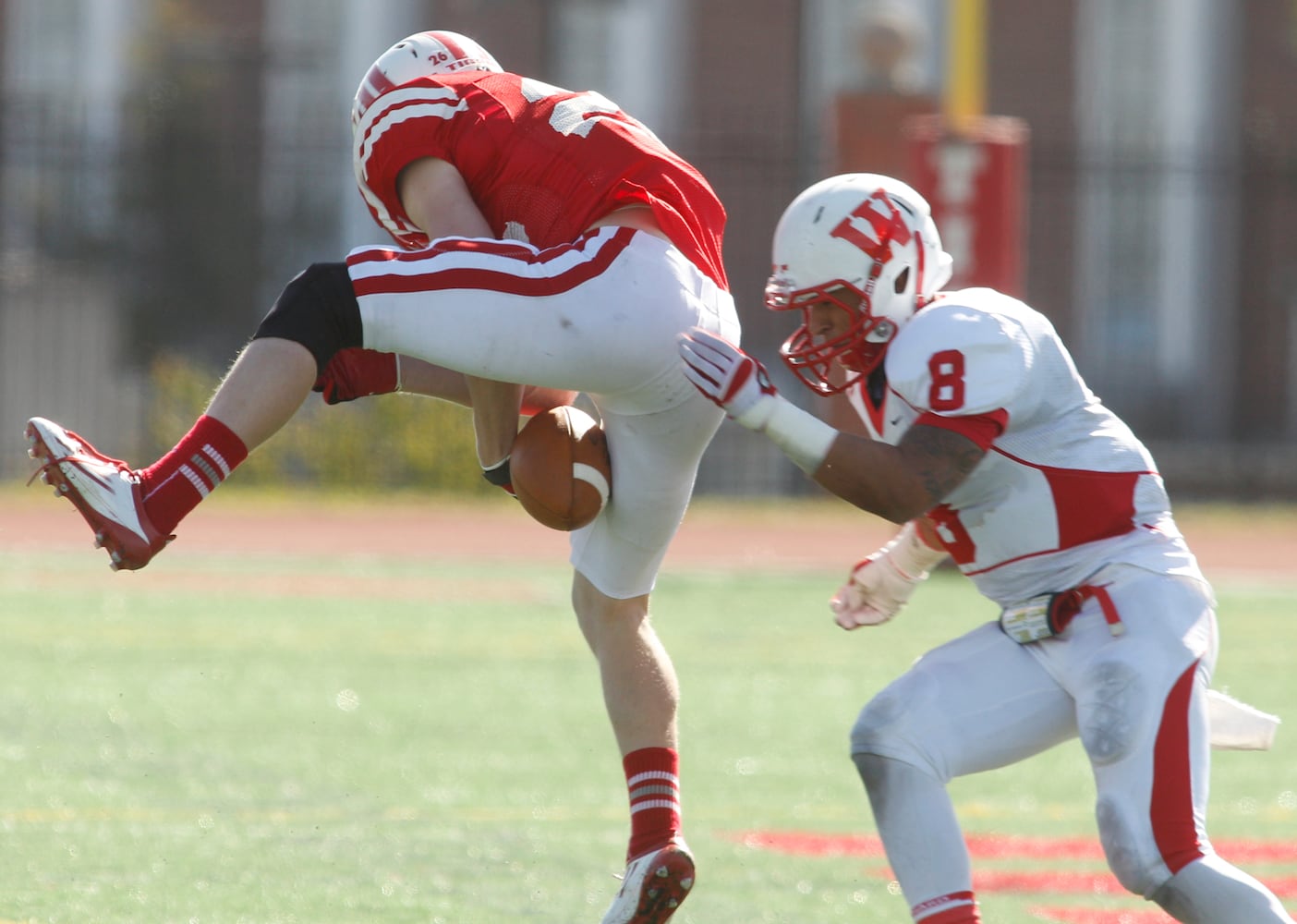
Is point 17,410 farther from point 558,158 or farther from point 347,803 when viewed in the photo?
point 558,158

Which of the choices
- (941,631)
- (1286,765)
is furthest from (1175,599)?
(941,631)

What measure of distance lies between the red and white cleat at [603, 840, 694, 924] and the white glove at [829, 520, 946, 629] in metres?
0.59

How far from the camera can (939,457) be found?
142 inches

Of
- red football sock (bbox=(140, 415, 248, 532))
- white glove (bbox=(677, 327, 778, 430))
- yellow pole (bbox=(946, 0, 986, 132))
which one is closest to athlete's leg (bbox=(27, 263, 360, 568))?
red football sock (bbox=(140, 415, 248, 532))

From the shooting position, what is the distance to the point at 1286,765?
6699mm

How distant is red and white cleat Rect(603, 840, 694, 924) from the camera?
4.15 m

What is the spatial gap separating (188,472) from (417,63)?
1.07 metres

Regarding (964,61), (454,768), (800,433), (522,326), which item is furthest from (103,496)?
(964,61)

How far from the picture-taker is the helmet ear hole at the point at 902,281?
3.86 metres

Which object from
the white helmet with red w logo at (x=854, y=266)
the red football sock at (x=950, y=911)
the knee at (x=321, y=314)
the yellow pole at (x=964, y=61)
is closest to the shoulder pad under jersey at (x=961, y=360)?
the white helmet with red w logo at (x=854, y=266)

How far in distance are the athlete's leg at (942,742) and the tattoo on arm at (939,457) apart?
14.1 inches

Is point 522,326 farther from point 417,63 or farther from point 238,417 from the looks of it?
point 417,63

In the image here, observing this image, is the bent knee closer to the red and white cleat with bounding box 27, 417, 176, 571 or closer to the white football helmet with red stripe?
the red and white cleat with bounding box 27, 417, 176, 571

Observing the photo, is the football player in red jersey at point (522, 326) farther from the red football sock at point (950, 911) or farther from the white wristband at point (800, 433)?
the red football sock at point (950, 911)
